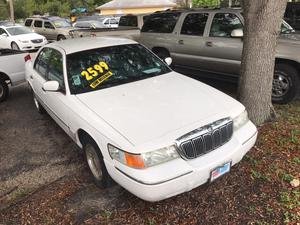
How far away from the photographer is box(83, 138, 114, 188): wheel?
3.20 metres

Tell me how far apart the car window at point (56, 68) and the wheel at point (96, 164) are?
952 mm

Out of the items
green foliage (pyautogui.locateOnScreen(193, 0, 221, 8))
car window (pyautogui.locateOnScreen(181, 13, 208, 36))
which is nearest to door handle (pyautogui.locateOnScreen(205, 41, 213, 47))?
car window (pyautogui.locateOnScreen(181, 13, 208, 36))

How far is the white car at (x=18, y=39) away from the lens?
51.6ft

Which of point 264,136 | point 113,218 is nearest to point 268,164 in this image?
point 264,136

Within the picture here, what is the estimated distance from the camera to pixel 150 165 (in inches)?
105

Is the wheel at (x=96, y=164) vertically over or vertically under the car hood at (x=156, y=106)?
under

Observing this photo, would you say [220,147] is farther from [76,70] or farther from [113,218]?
[76,70]

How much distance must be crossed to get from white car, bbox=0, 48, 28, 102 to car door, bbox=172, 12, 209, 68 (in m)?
3.46

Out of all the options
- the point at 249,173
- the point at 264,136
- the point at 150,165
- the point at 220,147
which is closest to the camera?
the point at 150,165

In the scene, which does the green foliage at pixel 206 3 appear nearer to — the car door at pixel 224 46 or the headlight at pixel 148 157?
the car door at pixel 224 46

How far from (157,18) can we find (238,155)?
5.42m

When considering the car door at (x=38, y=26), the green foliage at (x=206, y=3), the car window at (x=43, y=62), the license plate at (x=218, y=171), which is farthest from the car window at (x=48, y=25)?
the license plate at (x=218, y=171)

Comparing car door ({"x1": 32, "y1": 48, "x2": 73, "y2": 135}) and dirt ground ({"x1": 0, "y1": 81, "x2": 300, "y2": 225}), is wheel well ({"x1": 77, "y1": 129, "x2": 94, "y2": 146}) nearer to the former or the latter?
car door ({"x1": 32, "y1": 48, "x2": 73, "y2": 135})

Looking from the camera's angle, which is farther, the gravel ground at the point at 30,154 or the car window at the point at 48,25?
the car window at the point at 48,25
